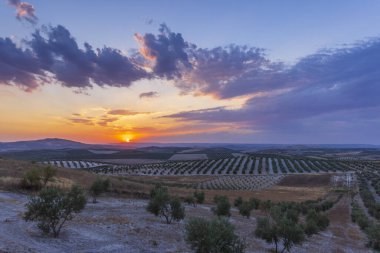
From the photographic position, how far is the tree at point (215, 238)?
17.9 m

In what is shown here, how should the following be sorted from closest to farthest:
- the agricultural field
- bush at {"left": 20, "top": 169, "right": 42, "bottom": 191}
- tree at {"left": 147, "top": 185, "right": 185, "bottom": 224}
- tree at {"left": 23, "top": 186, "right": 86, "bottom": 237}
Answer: tree at {"left": 23, "top": 186, "right": 86, "bottom": 237} → tree at {"left": 147, "top": 185, "right": 185, "bottom": 224} → bush at {"left": 20, "top": 169, "right": 42, "bottom": 191} → the agricultural field

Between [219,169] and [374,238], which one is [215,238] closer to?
[374,238]

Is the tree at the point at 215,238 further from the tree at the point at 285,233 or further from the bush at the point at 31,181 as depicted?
the bush at the point at 31,181

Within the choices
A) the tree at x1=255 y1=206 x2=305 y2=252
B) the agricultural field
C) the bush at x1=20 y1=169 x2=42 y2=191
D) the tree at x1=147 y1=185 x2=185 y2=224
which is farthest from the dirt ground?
the agricultural field

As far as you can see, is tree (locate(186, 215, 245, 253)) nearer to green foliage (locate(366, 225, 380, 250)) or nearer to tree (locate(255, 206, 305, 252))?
tree (locate(255, 206, 305, 252))

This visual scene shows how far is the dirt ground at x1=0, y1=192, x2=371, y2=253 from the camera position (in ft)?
69.6

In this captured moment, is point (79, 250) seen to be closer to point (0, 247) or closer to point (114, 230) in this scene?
point (0, 247)

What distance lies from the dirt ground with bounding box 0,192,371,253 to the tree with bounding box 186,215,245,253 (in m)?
4.87

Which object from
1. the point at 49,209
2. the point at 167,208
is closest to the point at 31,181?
the point at 167,208

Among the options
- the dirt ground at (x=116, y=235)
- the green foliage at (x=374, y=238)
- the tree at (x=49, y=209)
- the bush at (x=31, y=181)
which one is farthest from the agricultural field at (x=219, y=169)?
the tree at (x=49, y=209)

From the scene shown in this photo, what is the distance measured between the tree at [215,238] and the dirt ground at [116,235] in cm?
487

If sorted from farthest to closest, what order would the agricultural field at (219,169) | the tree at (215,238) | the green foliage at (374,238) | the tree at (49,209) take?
1. the agricultural field at (219,169)
2. the green foliage at (374,238)
3. the tree at (49,209)
4. the tree at (215,238)

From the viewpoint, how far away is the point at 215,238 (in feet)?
58.6

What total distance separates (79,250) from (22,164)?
4567cm
